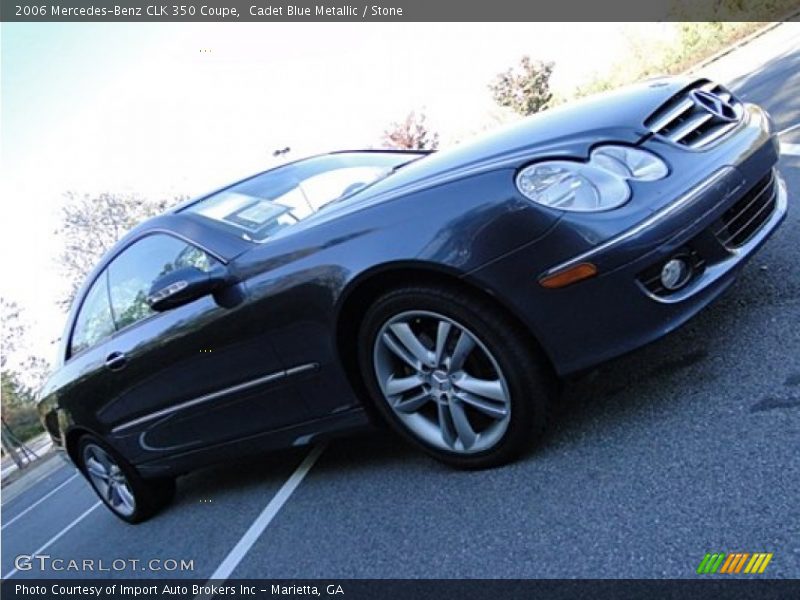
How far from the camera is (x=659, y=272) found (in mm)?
2328

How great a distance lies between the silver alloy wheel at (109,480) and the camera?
4289 millimetres

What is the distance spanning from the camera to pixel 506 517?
2.41 m

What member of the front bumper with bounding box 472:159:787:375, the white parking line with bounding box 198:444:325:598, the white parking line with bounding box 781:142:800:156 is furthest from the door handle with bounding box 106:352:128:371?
the white parking line with bounding box 781:142:800:156

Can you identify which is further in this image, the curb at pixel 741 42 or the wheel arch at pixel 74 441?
the curb at pixel 741 42

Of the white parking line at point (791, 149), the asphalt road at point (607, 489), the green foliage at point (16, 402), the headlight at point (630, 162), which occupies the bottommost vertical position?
the green foliage at point (16, 402)

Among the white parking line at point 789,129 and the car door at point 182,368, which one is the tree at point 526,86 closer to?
the white parking line at point 789,129

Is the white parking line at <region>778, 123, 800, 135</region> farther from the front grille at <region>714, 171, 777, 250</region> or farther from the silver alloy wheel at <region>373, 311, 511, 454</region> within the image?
the silver alloy wheel at <region>373, 311, 511, 454</region>

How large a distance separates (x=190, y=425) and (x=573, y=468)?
193 centimetres

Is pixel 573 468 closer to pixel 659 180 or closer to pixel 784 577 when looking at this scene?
pixel 784 577

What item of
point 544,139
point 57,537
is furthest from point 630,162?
point 57,537

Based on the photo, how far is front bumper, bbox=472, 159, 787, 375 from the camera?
228cm

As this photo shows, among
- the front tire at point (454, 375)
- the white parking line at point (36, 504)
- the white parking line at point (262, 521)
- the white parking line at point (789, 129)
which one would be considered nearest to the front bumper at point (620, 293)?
the front tire at point (454, 375)

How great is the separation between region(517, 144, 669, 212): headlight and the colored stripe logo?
1.08 metres
